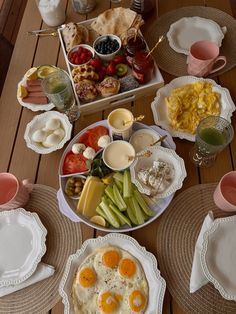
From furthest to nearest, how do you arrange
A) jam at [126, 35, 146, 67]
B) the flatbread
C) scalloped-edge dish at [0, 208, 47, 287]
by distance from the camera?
the flatbread, jam at [126, 35, 146, 67], scalloped-edge dish at [0, 208, 47, 287]

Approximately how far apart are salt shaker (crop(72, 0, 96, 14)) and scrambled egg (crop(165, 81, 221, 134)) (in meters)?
0.78

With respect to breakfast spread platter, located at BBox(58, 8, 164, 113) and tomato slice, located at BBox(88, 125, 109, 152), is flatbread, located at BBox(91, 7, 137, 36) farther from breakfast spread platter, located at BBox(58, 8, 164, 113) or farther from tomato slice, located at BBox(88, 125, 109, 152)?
tomato slice, located at BBox(88, 125, 109, 152)

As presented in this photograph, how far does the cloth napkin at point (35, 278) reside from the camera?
945mm

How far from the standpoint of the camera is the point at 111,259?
92cm

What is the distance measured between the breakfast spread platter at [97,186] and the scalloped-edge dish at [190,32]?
526mm

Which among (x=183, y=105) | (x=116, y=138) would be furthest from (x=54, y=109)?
(x=183, y=105)

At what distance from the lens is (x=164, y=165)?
1.03 metres

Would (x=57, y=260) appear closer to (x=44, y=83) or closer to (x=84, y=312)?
(x=84, y=312)

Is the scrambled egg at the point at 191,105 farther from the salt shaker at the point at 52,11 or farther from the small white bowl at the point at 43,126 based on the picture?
the salt shaker at the point at 52,11

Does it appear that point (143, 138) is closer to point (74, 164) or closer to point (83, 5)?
point (74, 164)

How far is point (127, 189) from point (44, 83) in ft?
1.92

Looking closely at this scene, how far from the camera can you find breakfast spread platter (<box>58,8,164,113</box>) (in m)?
1.27

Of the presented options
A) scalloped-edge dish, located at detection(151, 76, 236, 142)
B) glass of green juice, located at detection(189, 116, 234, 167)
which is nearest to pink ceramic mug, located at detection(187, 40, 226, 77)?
scalloped-edge dish, located at detection(151, 76, 236, 142)

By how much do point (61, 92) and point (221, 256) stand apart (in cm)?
86
